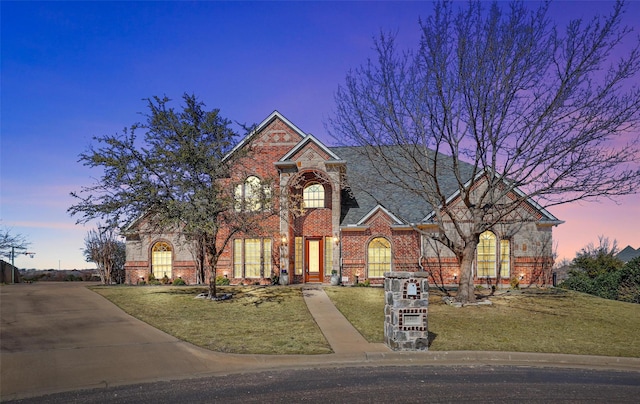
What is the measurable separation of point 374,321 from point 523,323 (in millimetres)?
5150

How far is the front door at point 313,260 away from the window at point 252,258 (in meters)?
2.31

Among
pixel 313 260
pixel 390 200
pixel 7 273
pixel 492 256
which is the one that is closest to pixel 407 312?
pixel 313 260

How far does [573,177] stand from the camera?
1673cm

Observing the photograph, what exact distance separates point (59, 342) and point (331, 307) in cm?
936

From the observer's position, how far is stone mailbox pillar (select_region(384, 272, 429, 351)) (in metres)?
11.3

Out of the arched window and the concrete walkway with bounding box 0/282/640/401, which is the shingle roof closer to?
the arched window

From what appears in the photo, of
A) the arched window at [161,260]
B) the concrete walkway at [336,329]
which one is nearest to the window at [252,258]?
the arched window at [161,260]

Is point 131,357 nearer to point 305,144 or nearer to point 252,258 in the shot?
point 252,258

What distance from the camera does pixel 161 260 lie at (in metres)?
27.2

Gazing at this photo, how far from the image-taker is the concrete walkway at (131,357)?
28.8ft

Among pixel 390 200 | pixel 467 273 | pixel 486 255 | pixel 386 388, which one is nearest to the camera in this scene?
pixel 386 388

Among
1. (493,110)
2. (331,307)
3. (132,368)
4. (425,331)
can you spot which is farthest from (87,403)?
(493,110)

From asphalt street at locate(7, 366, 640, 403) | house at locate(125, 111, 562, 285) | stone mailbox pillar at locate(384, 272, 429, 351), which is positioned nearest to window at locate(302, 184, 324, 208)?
house at locate(125, 111, 562, 285)

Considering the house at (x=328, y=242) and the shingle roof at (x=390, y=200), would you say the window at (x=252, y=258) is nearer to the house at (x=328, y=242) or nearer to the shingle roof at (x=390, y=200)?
the house at (x=328, y=242)
